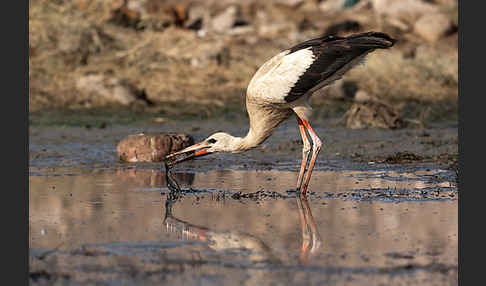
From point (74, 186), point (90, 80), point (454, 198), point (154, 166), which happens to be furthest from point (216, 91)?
point (454, 198)

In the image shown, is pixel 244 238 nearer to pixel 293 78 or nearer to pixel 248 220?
pixel 248 220

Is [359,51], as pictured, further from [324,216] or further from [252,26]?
[252,26]

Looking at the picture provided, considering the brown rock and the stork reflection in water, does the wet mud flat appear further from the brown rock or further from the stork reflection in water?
the brown rock

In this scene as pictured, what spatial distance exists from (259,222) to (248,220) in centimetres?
13

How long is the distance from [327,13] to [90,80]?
379 inches

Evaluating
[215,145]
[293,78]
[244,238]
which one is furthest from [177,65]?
[244,238]

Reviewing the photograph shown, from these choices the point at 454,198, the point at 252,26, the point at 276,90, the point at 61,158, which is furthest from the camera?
the point at 252,26

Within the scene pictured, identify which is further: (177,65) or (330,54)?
(177,65)

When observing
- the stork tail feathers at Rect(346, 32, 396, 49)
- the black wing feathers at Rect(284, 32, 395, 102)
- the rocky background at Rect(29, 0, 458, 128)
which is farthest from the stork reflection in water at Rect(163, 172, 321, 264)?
the rocky background at Rect(29, 0, 458, 128)

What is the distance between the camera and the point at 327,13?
25.7 m

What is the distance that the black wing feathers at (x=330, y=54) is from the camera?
9.12m

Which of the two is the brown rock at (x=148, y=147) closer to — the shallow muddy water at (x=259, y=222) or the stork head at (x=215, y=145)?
the shallow muddy water at (x=259, y=222)

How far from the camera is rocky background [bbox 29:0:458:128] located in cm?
1788

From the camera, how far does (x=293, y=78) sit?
9195 millimetres
